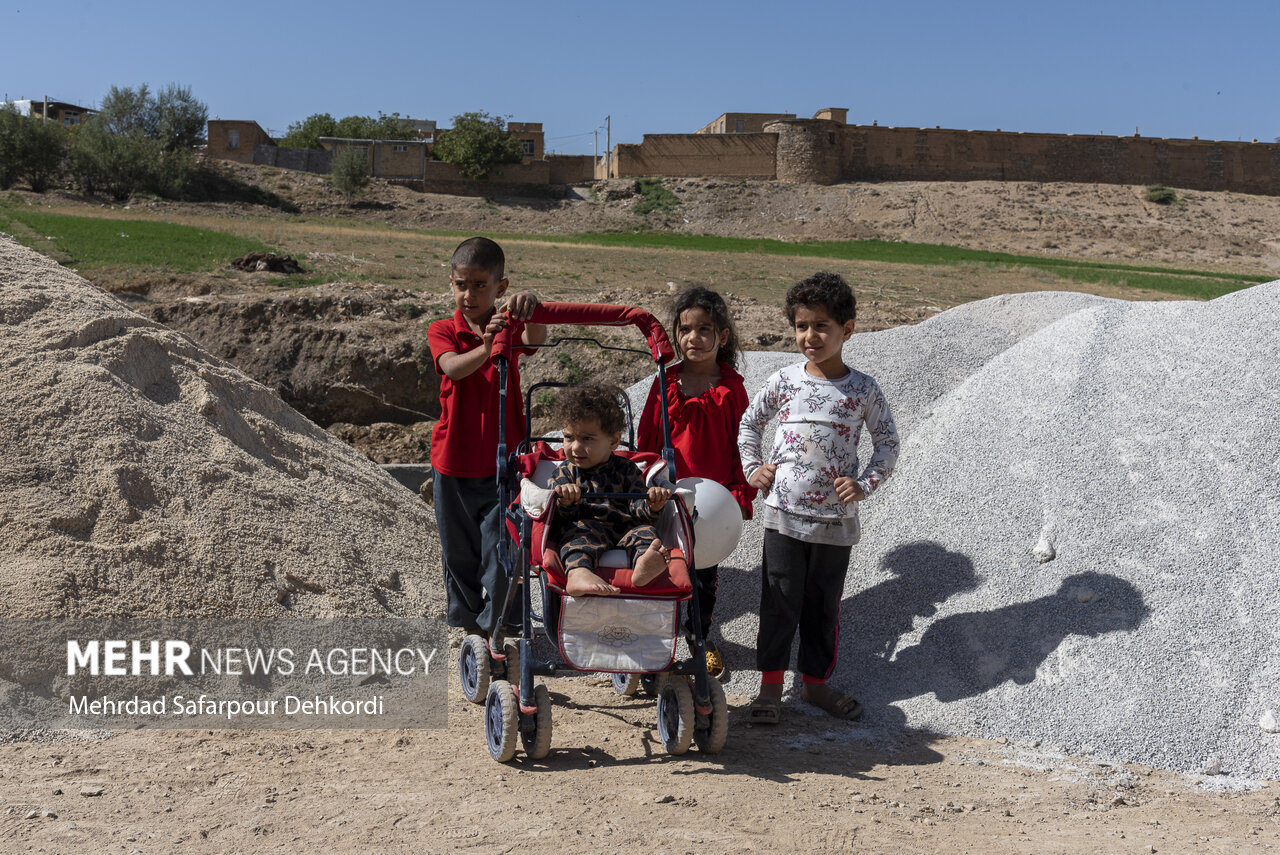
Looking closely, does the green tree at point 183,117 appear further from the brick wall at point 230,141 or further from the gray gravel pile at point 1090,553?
the gray gravel pile at point 1090,553

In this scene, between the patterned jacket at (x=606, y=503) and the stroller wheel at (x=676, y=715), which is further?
the patterned jacket at (x=606, y=503)

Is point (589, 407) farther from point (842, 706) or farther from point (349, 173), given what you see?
point (349, 173)

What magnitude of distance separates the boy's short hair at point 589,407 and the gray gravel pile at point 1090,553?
1629 mm

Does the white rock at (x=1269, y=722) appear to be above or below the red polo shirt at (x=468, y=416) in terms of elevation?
below

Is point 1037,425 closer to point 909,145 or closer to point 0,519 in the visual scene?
point 0,519

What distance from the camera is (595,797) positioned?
10.3 ft

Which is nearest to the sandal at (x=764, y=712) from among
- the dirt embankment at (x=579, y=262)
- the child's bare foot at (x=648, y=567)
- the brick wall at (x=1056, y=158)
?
the child's bare foot at (x=648, y=567)

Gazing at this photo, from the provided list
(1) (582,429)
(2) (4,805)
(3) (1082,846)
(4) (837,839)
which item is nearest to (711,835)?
(4) (837,839)

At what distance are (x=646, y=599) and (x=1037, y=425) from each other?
2945 millimetres

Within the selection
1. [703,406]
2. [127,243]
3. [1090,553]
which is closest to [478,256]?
[703,406]

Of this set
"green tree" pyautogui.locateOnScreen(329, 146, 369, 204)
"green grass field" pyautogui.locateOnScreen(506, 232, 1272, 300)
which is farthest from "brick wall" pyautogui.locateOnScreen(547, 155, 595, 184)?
"green grass field" pyautogui.locateOnScreen(506, 232, 1272, 300)

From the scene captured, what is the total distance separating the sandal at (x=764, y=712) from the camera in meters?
3.97

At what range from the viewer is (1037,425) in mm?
5309

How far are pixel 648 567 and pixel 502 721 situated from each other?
2.34 ft
